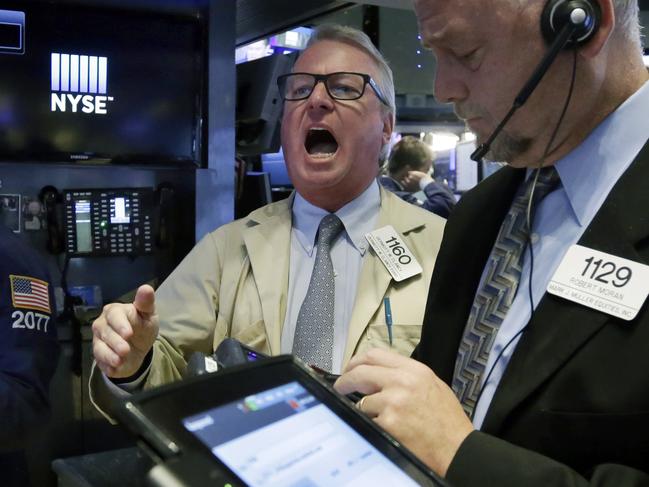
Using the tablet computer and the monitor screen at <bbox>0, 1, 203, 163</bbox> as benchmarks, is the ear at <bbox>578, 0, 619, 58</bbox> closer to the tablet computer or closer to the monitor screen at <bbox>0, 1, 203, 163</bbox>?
the tablet computer

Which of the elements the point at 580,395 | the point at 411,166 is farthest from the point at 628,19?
the point at 411,166

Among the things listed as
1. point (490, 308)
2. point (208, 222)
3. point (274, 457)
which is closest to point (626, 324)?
point (490, 308)

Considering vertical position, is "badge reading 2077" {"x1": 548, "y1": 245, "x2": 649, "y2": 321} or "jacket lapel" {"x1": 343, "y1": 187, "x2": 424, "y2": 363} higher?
"badge reading 2077" {"x1": 548, "y1": 245, "x2": 649, "y2": 321}

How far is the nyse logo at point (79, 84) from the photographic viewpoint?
2.92m

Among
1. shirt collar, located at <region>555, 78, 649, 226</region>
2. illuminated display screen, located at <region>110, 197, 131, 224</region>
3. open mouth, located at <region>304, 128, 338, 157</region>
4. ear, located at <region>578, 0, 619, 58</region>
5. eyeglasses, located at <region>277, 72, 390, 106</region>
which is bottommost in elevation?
illuminated display screen, located at <region>110, 197, 131, 224</region>

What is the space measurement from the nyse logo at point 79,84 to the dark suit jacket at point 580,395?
8.11 feet

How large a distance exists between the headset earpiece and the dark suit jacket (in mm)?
184

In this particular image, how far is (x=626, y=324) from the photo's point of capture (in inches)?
34.1

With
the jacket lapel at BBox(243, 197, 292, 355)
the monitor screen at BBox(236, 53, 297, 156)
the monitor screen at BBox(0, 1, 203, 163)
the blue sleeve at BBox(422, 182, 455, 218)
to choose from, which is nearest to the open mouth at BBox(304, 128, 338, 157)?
the jacket lapel at BBox(243, 197, 292, 355)

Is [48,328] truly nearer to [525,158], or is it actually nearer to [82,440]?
[82,440]

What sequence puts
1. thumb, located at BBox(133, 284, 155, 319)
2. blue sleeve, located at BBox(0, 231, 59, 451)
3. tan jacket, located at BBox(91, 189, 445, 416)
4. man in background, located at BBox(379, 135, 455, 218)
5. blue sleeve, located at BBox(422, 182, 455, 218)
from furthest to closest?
man in background, located at BBox(379, 135, 455, 218), blue sleeve, located at BBox(422, 182, 455, 218), blue sleeve, located at BBox(0, 231, 59, 451), tan jacket, located at BBox(91, 189, 445, 416), thumb, located at BBox(133, 284, 155, 319)

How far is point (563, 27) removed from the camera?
3.19 feet

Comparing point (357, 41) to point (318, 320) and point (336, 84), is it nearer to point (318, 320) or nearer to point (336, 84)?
point (336, 84)

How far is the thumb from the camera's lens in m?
1.19
